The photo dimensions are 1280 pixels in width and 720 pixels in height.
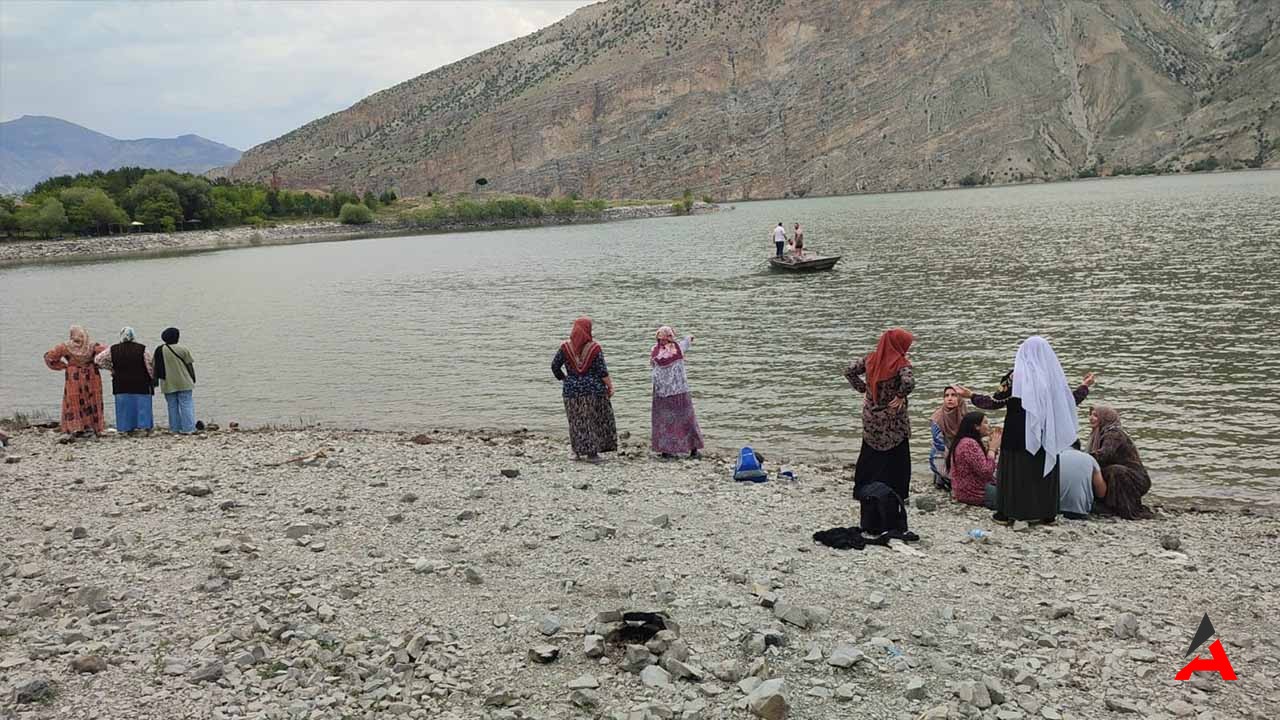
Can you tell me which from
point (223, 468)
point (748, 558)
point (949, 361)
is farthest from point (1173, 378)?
point (223, 468)

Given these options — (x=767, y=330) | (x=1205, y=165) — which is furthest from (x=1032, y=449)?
(x=1205, y=165)

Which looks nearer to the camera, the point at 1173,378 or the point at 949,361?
the point at 1173,378

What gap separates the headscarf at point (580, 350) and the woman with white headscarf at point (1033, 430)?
4.84 m

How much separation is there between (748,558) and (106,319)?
3839 centimetres

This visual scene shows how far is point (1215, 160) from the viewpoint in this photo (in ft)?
497

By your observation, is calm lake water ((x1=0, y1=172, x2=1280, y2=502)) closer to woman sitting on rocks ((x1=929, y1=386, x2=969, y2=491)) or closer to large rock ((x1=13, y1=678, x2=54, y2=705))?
woman sitting on rocks ((x1=929, y1=386, x2=969, y2=491))

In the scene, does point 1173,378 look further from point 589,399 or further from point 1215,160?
point 1215,160

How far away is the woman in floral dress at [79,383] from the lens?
45.5 ft

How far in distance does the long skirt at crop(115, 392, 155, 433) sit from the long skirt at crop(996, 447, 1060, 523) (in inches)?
512

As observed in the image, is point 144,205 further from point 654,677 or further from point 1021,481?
point 654,677

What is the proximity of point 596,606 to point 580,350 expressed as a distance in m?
5.41

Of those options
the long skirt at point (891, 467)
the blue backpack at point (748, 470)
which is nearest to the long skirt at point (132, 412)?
the blue backpack at point (748, 470)

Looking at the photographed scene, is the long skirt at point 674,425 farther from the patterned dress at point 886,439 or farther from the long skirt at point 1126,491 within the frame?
the long skirt at point 1126,491

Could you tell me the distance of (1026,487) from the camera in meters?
8.80
